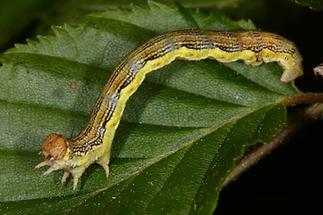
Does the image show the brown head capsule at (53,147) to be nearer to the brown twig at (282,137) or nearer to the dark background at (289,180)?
the brown twig at (282,137)

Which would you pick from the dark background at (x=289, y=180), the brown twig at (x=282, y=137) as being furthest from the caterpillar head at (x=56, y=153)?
the dark background at (x=289, y=180)

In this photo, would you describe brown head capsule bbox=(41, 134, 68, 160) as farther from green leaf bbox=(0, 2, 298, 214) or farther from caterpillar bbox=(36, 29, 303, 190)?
green leaf bbox=(0, 2, 298, 214)

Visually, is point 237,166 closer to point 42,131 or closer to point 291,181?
point 291,181

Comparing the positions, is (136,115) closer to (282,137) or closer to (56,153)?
(56,153)

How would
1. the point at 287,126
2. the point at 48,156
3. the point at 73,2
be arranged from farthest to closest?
the point at 73,2
the point at 287,126
the point at 48,156

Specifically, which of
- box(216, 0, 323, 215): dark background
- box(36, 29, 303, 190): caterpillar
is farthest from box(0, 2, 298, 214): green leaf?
box(216, 0, 323, 215): dark background

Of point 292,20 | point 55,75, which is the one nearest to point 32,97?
point 55,75
